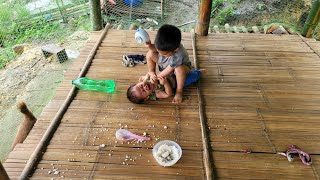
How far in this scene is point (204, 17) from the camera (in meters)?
4.24

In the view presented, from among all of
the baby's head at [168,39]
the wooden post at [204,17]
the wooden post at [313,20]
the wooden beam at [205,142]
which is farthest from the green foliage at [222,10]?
the baby's head at [168,39]

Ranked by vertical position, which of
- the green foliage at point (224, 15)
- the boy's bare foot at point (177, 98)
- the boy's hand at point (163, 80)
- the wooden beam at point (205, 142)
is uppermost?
the boy's hand at point (163, 80)

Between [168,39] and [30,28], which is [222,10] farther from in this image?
[168,39]

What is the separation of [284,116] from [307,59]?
141 centimetres

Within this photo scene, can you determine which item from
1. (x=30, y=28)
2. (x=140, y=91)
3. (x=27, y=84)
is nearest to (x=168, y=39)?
(x=140, y=91)

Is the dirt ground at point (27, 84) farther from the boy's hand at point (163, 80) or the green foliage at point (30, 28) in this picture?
the boy's hand at point (163, 80)

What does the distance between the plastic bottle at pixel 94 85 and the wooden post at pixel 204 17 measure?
1869 mm

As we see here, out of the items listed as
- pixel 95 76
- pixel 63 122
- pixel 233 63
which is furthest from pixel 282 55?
pixel 63 122

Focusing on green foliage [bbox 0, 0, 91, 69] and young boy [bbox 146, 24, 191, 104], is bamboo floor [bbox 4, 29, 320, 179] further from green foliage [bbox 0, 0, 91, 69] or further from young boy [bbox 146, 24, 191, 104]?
green foliage [bbox 0, 0, 91, 69]

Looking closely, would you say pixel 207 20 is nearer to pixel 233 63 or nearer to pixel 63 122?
pixel 233 63

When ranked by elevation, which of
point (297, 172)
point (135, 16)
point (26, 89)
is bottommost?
point (26, 89)

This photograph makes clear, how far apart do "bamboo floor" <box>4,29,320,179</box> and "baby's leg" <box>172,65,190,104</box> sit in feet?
0.25

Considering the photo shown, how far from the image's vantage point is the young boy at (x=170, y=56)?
2604mm

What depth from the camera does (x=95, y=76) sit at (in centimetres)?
340
